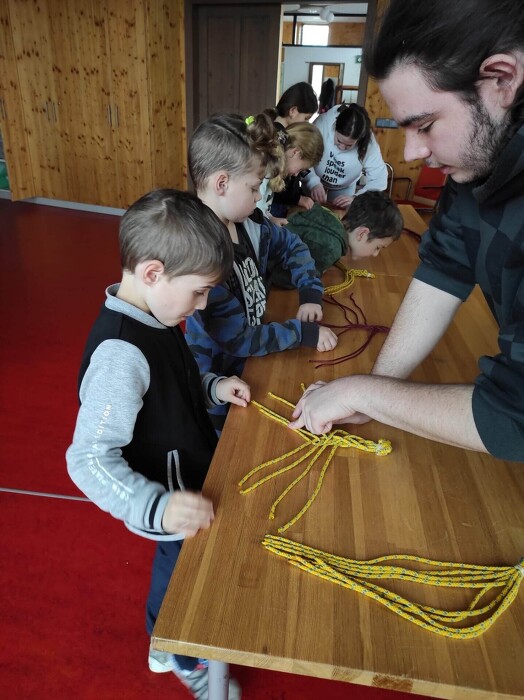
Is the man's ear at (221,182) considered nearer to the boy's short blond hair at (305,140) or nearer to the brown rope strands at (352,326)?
the brown rope strands at (352,326)

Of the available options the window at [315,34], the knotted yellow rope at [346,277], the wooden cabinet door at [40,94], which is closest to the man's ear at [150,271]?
the knotted yellow rope at [346,277]

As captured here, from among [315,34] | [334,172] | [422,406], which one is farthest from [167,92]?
[315,34]

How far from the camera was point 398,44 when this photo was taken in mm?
720

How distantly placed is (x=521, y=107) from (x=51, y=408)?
225 cm

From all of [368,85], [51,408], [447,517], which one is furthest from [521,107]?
[368,85]

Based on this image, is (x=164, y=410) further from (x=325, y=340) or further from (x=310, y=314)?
(x=310, y=314)

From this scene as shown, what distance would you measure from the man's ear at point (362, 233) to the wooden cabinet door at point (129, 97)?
4.16 m

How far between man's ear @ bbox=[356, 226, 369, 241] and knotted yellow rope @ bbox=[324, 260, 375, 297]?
155 mm

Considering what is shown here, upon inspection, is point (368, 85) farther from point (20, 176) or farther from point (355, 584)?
point (355, 584)

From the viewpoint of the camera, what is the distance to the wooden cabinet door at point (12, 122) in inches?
204

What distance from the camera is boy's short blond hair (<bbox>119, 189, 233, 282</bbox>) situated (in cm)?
85

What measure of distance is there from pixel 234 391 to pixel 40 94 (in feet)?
19.0

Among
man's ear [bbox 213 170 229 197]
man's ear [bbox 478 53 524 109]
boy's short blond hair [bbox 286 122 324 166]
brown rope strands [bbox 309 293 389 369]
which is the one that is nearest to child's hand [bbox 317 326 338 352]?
brown rope strands [bbox 309 293 389 369]

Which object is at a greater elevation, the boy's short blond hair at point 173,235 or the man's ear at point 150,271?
the boy's short blond hair at point 173,235
